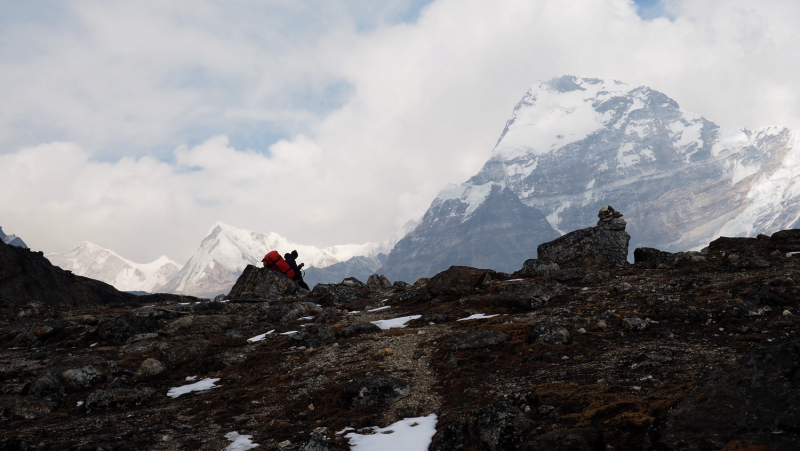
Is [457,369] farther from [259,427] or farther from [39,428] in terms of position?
[39,428]

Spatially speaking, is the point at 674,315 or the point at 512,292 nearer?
the point at 674,315

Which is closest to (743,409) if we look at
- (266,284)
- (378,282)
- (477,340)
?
(477,340)

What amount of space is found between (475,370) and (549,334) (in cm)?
257

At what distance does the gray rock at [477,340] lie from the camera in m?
13.4

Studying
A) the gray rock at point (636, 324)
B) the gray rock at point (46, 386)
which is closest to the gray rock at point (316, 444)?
the gray rock at point (636, 324)

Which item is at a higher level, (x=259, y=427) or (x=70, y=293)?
(x=70, y=293)

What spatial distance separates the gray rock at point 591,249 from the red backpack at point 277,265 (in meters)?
22.4

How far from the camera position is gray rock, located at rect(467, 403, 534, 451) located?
7.59 metres

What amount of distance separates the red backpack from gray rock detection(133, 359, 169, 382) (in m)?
24.9

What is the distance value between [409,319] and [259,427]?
10.4m

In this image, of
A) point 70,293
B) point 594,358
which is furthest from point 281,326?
point 70,293

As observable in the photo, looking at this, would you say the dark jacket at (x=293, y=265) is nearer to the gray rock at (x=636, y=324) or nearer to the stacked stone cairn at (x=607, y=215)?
the stacked stone cairn at (x=607, y=215)

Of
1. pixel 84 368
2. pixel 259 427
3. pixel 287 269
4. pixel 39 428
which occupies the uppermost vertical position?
pixel 287 269

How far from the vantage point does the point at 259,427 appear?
10.5m
